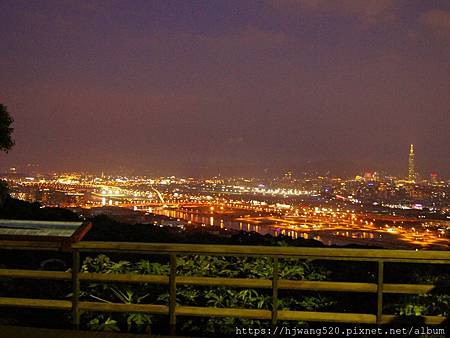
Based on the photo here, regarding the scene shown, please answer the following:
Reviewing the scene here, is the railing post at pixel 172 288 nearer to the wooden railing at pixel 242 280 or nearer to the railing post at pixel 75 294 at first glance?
the wooden railing at pixel 242 280

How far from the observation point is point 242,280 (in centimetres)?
354

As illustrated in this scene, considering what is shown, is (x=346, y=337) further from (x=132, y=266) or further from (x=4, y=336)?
(x=4, y=336)

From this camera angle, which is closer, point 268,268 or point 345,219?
point 268,268

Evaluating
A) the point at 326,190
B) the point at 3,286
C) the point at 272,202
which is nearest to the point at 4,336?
the point at 3,286

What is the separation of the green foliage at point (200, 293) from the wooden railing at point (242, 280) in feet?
0.99

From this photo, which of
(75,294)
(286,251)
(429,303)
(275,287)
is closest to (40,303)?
(75,294)

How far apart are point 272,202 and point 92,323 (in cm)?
1585

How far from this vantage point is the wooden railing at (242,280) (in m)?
3.36

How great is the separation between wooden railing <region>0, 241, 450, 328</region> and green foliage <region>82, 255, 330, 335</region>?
30cm

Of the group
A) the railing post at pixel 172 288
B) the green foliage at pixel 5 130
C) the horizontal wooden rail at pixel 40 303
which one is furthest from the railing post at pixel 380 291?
the green foliage at pixel 5 130

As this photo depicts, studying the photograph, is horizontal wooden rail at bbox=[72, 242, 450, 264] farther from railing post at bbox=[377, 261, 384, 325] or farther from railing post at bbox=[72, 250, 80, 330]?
railing post at bbox=[72, 250, 80, 330]

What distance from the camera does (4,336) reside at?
3.53 metres

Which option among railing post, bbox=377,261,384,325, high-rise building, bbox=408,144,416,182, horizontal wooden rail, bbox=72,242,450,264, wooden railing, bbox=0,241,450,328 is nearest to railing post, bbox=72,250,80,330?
wooden railing, bbox=0,241,450,328

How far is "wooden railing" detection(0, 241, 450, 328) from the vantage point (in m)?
3.36
